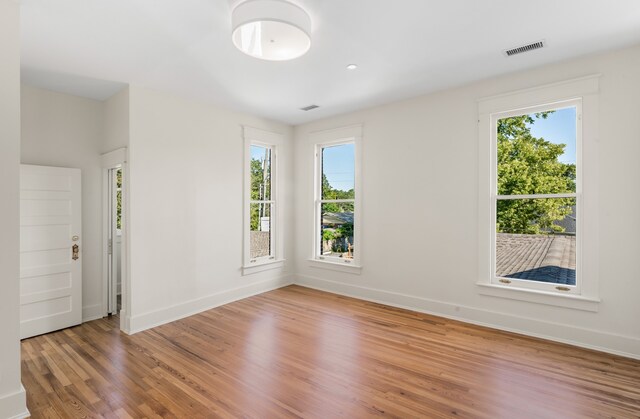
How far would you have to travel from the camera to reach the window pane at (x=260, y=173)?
204 inches

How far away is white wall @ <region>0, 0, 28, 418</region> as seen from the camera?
2.13 metres

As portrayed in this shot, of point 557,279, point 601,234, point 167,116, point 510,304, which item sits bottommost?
point 510,304

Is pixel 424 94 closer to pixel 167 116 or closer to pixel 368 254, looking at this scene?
pixel 368 254

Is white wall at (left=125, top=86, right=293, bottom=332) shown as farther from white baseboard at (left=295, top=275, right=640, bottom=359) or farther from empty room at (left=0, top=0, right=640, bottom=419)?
white baseboard at (left=295, top=275, right=640, bottom=359)

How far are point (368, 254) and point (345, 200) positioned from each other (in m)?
0.94

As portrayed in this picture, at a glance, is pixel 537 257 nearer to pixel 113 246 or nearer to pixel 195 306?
pixel 195 306

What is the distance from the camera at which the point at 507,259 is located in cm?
366

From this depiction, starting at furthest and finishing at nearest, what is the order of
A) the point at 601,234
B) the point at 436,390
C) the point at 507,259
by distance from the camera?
the point at 507,259 → the point at 601,234 → the point at 436,390

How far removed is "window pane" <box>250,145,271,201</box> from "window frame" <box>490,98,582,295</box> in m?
3.38

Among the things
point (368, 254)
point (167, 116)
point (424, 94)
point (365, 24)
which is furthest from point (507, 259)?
point (167, 116)

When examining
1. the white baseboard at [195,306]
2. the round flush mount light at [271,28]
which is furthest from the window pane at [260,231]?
the round flush mount light at [271,28]

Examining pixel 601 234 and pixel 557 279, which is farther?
pixel 557 279

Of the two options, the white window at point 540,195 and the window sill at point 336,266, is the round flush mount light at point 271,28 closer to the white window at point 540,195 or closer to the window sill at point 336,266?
the white window at point 540,195

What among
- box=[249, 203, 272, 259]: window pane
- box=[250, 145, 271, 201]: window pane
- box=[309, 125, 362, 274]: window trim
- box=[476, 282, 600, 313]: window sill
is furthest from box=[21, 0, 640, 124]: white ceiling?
box=[476, 282, 600, 313]: window sill
